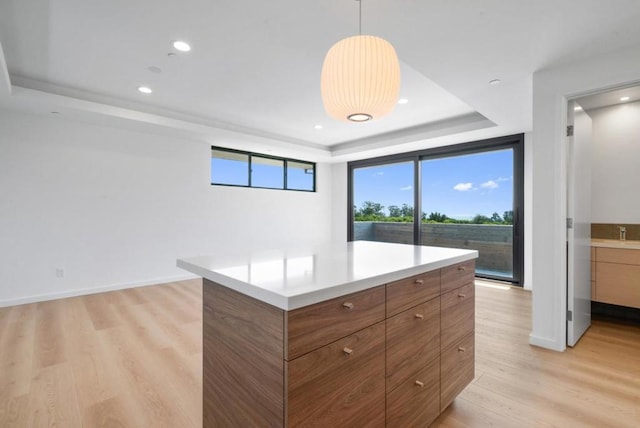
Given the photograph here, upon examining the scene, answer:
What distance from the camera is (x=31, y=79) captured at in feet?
10.4

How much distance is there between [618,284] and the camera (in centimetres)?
295

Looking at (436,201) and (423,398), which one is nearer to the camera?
(423,398)

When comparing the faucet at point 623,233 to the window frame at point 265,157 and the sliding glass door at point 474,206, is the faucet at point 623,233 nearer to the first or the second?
the sliding glass door at point 474,206

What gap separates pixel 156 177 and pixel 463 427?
4.86m

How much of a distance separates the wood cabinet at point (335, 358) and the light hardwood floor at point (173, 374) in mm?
475

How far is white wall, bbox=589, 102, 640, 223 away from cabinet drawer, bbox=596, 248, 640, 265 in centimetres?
62

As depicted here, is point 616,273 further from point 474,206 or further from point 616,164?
point 474,206

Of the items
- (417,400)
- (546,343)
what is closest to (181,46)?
(417,400)

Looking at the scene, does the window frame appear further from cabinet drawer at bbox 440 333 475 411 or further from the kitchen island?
cabinet drawer at bbox 440 333 475 411

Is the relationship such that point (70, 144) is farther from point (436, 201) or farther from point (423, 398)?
point (436, 201)

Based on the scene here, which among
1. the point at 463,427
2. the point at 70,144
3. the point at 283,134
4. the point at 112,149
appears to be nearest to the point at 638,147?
the point at 463,427

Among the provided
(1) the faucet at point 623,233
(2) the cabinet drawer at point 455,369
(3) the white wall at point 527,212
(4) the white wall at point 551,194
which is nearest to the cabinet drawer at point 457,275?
(2) the cabinet drawer at point 455,369

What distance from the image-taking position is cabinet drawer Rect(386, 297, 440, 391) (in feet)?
4.33

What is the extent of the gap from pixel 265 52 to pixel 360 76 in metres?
1.46
